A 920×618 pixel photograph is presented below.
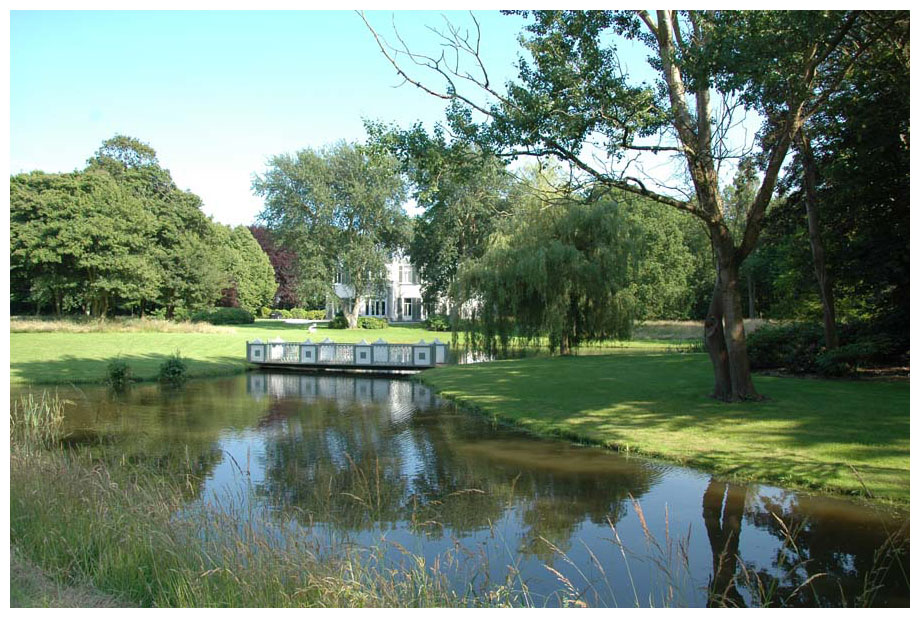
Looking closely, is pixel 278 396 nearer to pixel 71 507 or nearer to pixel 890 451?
pixel 71 507

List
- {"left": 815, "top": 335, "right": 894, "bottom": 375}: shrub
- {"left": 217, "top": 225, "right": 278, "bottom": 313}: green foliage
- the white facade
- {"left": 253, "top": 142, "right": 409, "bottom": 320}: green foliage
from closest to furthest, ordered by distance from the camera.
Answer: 1. {"left": 815, "top": 335, "right": 894, "bottom": 375}: shrub
2. {"left": 253, "top": 142, "right": 409, "bottom": 320}: green foliage
3. {"left": 217, "top": 225, "right": 278, "bottom": 313}: green foliage
4. the white facade

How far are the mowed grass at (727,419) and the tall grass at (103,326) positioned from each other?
23.4 metres

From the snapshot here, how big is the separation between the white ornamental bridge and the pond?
10635mm

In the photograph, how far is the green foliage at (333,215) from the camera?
43.9 meters

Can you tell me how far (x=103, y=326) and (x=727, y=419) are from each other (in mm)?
34118

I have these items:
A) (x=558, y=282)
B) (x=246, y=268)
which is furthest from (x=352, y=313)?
(x=558, y=282)

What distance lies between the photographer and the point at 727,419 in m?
11.3

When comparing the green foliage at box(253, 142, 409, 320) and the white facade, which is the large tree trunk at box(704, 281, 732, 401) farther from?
the white facade

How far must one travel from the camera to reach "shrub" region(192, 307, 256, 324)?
1885 inches

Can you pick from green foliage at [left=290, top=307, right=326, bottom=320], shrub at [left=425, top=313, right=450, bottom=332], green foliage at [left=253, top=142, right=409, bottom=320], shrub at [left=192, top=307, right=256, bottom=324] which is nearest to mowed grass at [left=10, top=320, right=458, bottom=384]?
shrub at [left=425, top=313, right=450, bottom=332]

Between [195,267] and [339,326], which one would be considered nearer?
[195,267]

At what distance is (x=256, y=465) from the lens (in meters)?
9.21

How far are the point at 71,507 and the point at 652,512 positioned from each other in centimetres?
557
